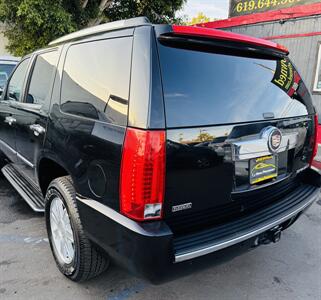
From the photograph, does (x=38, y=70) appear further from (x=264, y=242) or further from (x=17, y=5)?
(x=17, y=5)

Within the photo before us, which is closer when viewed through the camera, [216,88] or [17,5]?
[216,88]

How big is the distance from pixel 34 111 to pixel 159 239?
73.6 inches

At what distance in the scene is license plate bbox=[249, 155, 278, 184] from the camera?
6.96ft

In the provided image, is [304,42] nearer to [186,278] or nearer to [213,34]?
[213,34]

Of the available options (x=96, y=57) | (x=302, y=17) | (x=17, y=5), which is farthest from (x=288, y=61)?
(x=17, y=5)

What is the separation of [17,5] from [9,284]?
1128 cm

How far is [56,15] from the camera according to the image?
11492 millimetres

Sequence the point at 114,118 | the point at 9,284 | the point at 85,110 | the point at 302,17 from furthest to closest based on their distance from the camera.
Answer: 1. the point at 302,17
2. the point at 9,284
3. the point at 85,110
4. the point at 114,118

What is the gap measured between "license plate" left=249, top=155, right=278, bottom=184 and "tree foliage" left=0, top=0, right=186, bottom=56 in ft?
36.9

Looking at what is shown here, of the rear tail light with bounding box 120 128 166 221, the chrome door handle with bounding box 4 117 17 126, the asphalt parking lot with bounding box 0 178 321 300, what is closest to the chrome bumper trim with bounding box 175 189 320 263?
the rear tail light with bounding box 120 128 166 221

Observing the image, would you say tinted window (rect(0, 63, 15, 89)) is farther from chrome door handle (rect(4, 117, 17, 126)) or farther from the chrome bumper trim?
the chrome bumper trim

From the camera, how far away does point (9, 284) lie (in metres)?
2.55

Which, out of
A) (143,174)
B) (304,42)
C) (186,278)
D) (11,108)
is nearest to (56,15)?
(304,42)

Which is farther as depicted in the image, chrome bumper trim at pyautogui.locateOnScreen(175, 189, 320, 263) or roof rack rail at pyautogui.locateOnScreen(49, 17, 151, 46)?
roof rack rail at pyautogui.locateOnScreen(49, 17, 151, 46)
